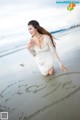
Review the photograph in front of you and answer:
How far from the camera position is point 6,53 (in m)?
3.92

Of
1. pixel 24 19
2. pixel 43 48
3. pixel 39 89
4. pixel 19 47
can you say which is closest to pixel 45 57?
pixel 43 48

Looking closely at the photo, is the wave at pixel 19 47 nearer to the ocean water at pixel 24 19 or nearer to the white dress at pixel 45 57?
the ocean water at pixel 24 19

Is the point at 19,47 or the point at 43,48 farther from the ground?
the point at 43,48

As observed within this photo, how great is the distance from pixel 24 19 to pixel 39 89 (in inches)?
59.0

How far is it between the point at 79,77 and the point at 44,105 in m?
0.55

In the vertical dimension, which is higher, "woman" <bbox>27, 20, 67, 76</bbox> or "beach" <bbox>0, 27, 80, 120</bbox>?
"woman" <bbox>27, 20, 67, 76</bbox>

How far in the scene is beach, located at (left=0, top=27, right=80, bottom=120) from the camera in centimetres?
191

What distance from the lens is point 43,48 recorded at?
276cm

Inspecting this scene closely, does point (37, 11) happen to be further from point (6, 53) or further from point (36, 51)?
point (36, 51)

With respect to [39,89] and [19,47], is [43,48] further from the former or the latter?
[19,47]

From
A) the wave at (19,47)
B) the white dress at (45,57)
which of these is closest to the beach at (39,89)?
the white dress at (45,57)

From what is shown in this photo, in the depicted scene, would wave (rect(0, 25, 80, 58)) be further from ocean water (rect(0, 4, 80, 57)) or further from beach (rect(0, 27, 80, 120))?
beach (rect(0, 27, 80, 120))

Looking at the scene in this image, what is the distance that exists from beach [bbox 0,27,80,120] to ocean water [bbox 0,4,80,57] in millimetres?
278

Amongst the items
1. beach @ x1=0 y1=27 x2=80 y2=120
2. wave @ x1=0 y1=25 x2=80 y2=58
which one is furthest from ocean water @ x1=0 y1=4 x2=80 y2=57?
beach @ x1=0 y1=27 x2=80 y2=120
